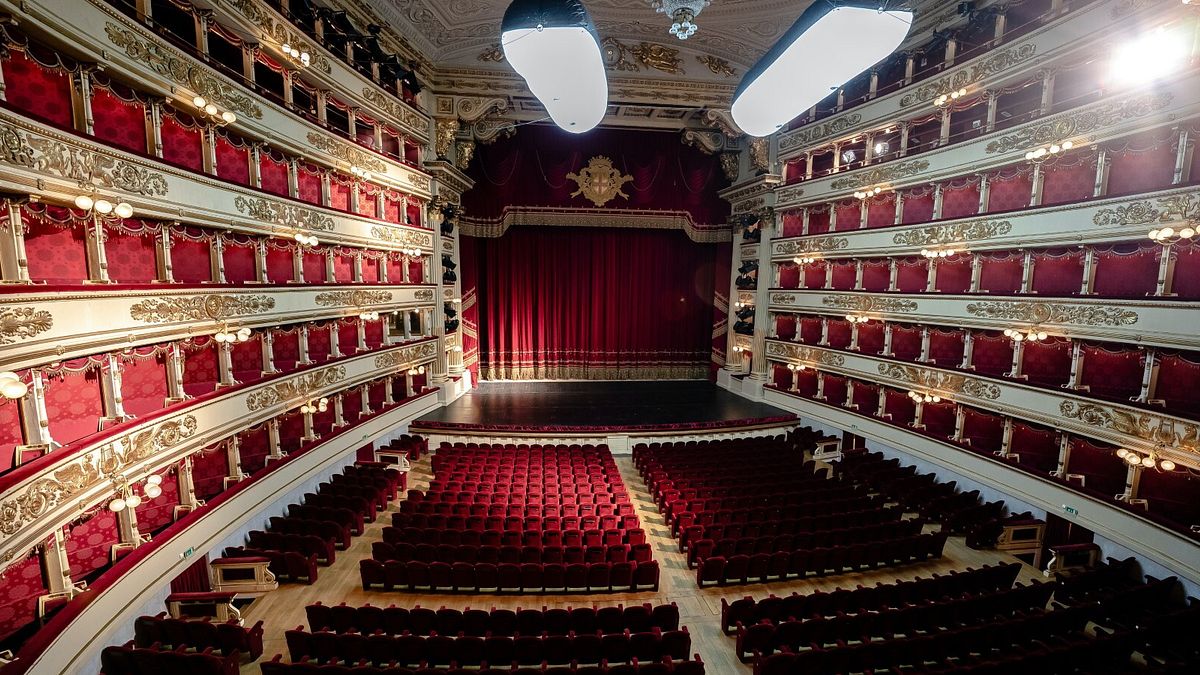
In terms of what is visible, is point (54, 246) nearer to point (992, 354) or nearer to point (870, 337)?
point (992, 354)

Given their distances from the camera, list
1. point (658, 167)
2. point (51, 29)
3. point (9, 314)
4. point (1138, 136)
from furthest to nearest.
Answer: point (658, 167) < point (1138, 136) < point (51, 29) < point (9, 314)

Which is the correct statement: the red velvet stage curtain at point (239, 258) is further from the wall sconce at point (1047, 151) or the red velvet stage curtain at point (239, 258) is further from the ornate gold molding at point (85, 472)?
the wall sconce at point (1047, 151)

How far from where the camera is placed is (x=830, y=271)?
15.3 meters

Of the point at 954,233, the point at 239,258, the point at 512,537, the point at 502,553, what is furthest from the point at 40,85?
the point at 954,233

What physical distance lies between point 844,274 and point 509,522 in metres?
12.4

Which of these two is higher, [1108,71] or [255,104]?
[1108,71]

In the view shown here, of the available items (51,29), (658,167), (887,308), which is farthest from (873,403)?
(51,29)

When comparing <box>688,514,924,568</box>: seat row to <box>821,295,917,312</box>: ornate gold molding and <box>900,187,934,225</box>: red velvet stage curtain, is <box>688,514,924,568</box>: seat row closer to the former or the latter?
<box>821,295,917,312</box>: ornate gold molding

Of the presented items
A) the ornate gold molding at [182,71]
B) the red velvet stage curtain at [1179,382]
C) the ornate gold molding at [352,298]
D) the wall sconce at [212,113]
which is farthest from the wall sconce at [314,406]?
the red velvet stage curtain at [1179,382]

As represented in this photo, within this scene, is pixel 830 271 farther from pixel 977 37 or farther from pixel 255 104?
pixel 255 104

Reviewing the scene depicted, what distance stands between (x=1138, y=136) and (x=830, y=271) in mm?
7284

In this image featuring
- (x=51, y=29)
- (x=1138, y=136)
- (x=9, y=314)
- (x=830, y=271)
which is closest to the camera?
(x=9, y=314)

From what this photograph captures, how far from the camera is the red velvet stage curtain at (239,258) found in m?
8.52

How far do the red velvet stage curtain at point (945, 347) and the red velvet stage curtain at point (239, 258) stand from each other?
1568cm
